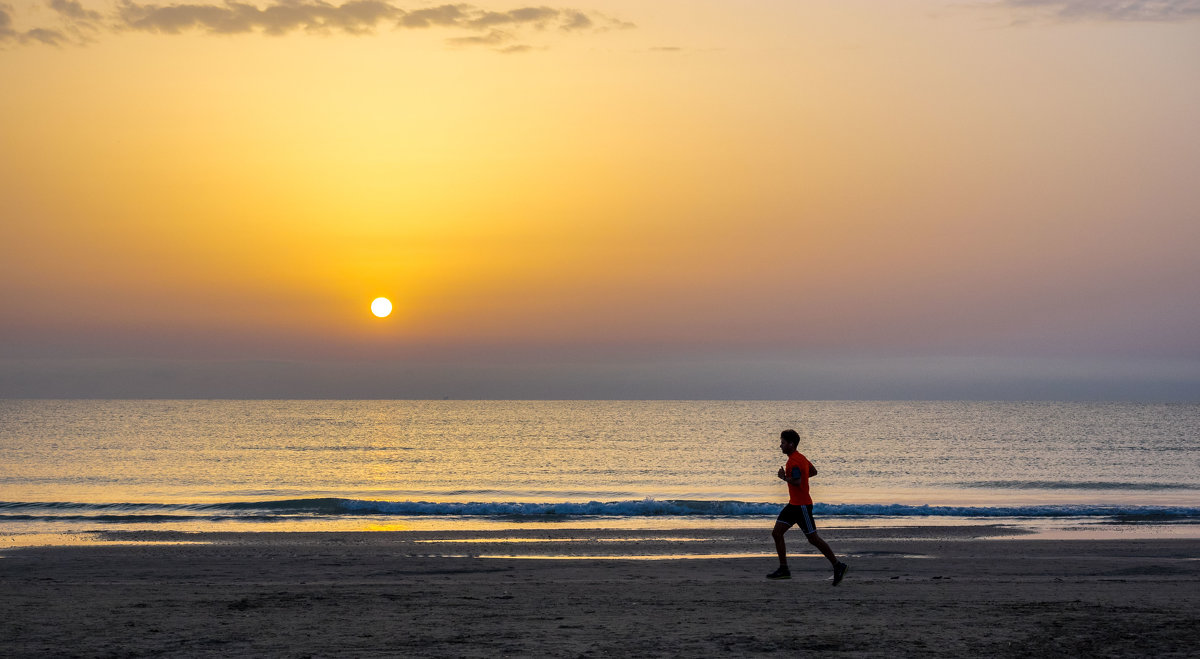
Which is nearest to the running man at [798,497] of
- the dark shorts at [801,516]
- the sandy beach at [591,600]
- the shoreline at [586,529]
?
the dark shorts at [801,516]

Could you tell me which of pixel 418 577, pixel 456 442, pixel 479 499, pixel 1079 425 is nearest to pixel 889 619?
pixel 418 577

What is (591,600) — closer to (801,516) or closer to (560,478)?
(801,516)

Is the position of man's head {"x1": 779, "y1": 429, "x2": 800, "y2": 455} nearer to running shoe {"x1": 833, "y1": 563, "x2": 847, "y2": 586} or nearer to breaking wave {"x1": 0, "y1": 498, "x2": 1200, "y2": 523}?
running shoe {"x1": 833, "y1": 563, "x2": 847, "y2": 586}

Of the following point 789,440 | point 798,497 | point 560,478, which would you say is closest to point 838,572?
point 798,497

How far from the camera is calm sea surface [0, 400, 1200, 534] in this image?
92.8 feet

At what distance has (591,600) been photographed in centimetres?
1166

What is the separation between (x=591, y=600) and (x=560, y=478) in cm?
3402

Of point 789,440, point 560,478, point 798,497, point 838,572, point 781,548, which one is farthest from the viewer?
point 560,478

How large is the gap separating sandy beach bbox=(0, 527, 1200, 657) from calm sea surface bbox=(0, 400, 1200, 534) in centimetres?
782

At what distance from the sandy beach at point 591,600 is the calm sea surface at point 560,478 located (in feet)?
25.7

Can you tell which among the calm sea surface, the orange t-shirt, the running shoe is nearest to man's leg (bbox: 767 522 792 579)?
the orange t-shirt

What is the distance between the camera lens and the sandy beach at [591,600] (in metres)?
8.88

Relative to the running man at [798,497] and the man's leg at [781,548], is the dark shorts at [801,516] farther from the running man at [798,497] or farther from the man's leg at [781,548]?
the man's leg at [781,548]

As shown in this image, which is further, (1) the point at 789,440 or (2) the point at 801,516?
(2) the point at 801,516
